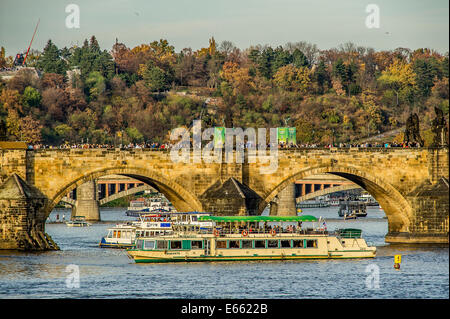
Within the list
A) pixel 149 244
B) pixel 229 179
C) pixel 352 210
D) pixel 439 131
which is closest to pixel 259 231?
pixel 149 244

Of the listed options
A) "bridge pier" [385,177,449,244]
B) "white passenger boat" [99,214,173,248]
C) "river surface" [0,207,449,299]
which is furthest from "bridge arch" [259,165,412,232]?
"white passenger boat" [99,214,173,248]

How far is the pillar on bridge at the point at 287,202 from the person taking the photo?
143125 mm

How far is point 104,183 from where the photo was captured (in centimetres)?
16975

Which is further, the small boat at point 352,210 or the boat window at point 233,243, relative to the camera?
the small boat at point 352,210

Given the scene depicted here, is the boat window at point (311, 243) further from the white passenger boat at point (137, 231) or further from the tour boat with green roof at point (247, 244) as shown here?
the white passenger boat at point (137, 231)

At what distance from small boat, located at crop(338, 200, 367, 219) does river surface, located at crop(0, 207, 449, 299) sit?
213ft

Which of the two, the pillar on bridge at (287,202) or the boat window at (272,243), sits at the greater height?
the pillar on bridge at (287,202)

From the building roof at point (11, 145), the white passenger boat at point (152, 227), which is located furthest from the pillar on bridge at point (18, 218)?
the white passenger boat at point (152, 227)

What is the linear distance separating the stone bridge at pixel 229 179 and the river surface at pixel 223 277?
4.90 m

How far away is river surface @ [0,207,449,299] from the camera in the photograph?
219 feet

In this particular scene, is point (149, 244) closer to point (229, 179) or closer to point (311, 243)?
point (311, 243)

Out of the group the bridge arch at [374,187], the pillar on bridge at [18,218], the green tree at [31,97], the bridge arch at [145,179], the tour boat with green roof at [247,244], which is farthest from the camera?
the green tree at [31,97]
